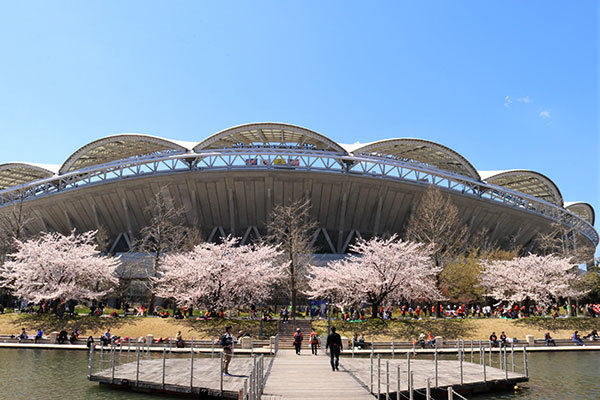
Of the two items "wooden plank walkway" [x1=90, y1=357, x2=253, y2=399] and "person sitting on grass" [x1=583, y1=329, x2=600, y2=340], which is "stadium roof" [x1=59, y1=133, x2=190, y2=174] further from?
"person sitting on grass" [x1=583, y1=329, x2=600, y2=340]

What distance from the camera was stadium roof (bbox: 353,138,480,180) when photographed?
60.5 m

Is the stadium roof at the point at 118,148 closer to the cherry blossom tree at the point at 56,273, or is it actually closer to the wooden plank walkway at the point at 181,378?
the cherry blossom tree at the point at 56,273

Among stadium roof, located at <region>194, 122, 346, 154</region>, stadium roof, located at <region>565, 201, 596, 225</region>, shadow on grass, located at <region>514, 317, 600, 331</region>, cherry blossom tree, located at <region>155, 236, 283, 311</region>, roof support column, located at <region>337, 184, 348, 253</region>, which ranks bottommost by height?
shadow on grass, located at <region>514, 317, 600, 331</region>

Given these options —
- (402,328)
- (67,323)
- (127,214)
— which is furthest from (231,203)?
(402,328)

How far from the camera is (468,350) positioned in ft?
102

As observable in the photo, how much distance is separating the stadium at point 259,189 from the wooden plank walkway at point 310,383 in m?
38.3

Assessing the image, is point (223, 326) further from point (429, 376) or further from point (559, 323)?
point (559, 323)

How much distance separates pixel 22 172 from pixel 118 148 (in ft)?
55.1

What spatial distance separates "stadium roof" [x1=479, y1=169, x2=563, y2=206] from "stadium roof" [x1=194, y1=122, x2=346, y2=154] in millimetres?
22318

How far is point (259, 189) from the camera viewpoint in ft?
197

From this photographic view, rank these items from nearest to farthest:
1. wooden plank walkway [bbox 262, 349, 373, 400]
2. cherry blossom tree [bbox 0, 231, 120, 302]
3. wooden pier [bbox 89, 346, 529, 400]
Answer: wooden plank walkway [bbox 262, 349, 373, 400] < wooden pier [bbox 89, 346, 529, 400] < cherry blossom tree [bbox 0, 231, 120, 302]

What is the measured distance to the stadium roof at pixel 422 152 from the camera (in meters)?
60.5

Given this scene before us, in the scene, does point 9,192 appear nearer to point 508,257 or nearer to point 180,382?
point 180,382

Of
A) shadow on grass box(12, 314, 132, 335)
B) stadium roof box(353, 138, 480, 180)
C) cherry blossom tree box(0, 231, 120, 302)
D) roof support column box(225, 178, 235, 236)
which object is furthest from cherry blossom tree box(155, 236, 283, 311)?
stadium roof box(353, 138, 480, 180)
